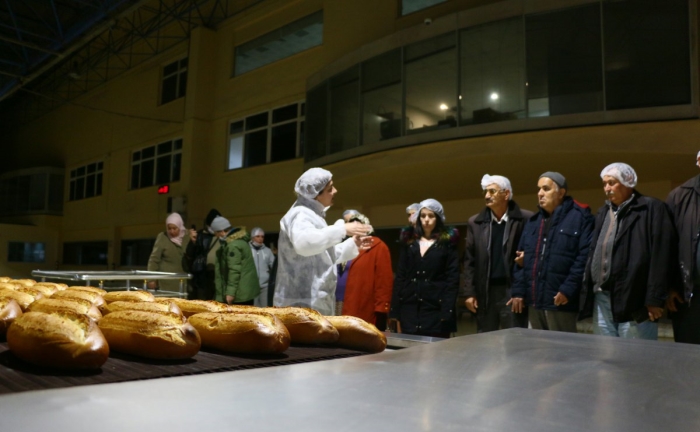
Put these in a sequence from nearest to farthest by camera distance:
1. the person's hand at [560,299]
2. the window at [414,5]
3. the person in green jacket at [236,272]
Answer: the person's hand at [560,299] → the person in green jacket at [236,272] → the window at [414,5]

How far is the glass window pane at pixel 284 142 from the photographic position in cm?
1436

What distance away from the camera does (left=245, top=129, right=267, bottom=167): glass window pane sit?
15.2 metres

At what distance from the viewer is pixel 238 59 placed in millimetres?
16859

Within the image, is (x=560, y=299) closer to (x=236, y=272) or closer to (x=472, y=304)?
(x=472, y=304)

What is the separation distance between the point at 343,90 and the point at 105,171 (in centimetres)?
1416

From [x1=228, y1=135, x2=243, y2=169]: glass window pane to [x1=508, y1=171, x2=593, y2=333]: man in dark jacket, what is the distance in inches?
494

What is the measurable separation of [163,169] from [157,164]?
552 millimetres

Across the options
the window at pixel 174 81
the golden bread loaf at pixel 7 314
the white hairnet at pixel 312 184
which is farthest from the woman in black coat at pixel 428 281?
the window at pixel 174 81

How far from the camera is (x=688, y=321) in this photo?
3.56 meters

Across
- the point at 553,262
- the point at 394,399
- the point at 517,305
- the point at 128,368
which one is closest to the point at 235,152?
the point at 517,305

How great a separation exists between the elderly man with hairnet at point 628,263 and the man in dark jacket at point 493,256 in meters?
0.71

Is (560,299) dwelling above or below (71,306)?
below

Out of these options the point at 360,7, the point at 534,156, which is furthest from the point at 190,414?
the point at 360,7

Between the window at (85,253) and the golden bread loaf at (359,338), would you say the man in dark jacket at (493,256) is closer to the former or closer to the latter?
the golden bread loaf at (359,338)
